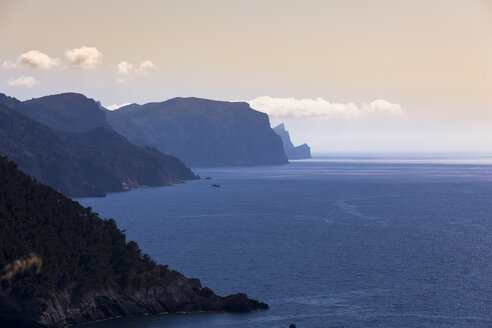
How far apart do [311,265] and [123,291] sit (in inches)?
1827

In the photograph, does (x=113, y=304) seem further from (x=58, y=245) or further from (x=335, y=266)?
(x=335, y=266)

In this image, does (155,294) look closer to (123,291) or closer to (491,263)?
(123,291)

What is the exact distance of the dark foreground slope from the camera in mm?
71875

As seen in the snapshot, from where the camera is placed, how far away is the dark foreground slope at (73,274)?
7188cm

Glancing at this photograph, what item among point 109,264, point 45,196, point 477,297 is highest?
point 45,196

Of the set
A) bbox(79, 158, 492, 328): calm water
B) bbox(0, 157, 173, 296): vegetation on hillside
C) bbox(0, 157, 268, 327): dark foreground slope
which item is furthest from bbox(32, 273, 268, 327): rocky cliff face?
bbox(79, 158, 492, 328): calm water

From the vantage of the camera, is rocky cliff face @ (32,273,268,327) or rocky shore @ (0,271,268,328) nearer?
rocky shore @ (0,271,268,328)

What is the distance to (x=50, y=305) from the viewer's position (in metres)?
72.6

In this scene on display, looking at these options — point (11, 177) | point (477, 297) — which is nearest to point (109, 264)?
point (11, 177)

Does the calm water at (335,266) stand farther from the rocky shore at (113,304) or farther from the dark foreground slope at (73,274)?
the dark foreground slope at (73,274)

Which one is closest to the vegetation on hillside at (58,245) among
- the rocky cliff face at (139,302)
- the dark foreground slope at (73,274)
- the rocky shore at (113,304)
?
the dark foreground slope at (73,274)

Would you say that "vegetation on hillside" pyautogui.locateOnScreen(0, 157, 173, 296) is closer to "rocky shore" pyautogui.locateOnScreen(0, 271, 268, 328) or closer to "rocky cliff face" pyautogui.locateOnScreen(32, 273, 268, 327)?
"rocky shore" pyautogui.locateOnScreen(0, 271, 268, 328)

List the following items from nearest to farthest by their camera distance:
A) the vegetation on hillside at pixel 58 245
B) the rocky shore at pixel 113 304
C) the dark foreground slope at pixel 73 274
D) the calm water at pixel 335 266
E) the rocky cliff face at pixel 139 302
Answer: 1. the rocky shore at pixel 113 304
2. the dark foreground slope at pixel 73 274
3. the rocky cliff face at pixel 139 302
4. the vegetation on hillside at pixel 58 245
5. the calm water at pixel 335 266

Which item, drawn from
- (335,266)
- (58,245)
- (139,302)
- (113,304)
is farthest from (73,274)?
(335,266)
